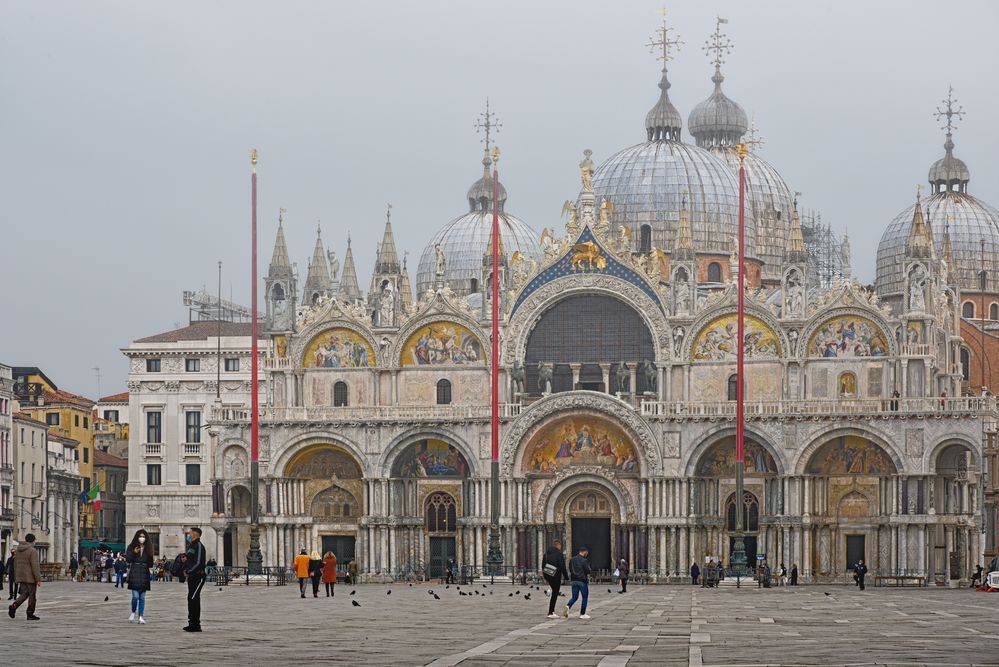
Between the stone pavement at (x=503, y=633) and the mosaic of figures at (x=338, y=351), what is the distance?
34.4 meters

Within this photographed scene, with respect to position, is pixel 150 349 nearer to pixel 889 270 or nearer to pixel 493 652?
pixel 889 270

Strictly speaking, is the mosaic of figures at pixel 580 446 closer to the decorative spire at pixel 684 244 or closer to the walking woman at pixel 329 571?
the decorative spire at pixel 684 244

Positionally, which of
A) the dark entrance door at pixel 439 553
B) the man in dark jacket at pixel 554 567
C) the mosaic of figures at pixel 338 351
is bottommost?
the dark entrance door at pixel 439 553

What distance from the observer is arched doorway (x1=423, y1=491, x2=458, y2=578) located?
86.6 meters

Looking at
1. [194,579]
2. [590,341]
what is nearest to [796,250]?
[590,341]

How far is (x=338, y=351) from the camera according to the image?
88188 millimetres

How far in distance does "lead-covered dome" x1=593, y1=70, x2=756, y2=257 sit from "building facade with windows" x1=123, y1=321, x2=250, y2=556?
23143 millimetres

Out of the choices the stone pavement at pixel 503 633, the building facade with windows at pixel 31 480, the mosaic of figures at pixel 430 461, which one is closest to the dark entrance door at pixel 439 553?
the mosaic of figures at pixel 430 461

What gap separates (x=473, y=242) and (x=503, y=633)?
250 feet

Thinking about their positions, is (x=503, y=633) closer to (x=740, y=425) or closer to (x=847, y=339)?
(x=740, y=425)

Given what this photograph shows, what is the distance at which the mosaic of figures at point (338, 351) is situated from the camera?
87938mm

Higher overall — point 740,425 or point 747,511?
point 740,425

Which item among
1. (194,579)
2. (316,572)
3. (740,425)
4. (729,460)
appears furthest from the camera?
(729,460)

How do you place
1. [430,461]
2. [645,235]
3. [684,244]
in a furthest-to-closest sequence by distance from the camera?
[645,235]
[684,244]
[430,461]
